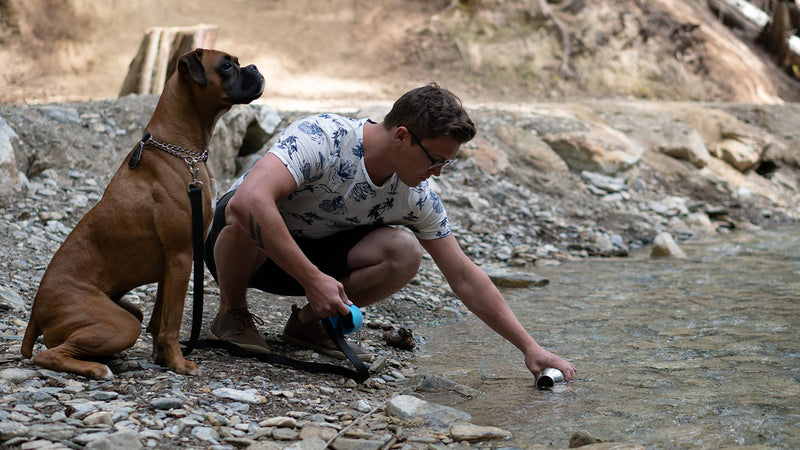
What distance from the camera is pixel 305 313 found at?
3.68 m

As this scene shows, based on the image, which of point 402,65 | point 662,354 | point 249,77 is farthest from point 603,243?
point 402,65

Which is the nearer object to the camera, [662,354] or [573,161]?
[662,354]

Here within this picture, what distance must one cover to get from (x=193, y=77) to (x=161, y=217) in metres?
0.61

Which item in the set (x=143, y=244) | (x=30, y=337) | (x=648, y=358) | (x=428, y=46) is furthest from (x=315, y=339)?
(x=428, y=46)

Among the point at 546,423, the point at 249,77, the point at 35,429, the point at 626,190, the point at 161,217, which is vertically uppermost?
the point at 249,77

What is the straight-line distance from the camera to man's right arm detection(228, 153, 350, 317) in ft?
9.64

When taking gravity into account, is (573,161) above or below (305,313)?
below

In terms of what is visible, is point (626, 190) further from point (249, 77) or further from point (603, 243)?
point (249, 77)

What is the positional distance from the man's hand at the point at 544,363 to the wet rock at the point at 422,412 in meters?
0.50

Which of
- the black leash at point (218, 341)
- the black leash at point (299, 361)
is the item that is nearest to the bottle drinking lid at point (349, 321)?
Result: the black leash at point (218, 341)

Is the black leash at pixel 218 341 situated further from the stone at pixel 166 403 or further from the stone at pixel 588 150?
the stone at pixel 588 150

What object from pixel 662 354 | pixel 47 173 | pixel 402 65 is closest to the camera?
pixel 662 354

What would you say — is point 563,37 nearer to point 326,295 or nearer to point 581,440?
point 326,295

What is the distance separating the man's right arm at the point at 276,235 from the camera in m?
2.94
